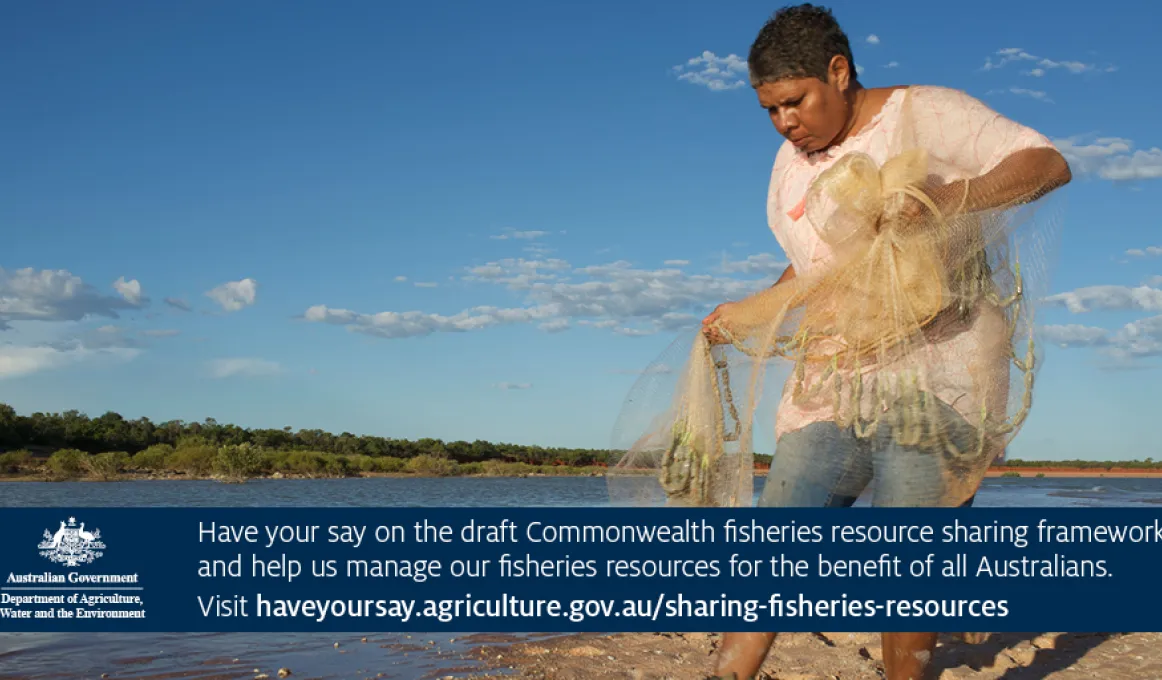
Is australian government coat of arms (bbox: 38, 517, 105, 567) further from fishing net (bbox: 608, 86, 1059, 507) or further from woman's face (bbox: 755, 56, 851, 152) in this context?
woman's face (bbox: 755, 56, 851, 152)

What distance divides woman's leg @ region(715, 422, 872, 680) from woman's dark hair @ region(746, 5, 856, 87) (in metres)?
1.04

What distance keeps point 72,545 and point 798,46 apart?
524 centimetres

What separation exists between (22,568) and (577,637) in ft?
11.2

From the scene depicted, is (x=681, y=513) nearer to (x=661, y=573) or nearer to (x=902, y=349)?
(x=661, y=573)

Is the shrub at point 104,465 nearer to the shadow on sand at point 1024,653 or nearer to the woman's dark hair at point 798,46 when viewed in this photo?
the shadow on sand at point 1024,653

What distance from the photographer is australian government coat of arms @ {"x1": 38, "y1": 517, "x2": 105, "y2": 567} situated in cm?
553

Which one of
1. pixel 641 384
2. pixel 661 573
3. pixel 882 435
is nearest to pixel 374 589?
pixel 661 573

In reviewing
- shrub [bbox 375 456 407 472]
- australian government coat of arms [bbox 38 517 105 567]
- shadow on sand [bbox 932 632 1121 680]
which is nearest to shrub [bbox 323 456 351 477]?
shrub [bbox 375 456 407 472]

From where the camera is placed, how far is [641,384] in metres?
3.45

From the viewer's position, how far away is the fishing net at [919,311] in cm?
254

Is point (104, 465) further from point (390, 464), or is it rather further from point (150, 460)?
point (390, 464)

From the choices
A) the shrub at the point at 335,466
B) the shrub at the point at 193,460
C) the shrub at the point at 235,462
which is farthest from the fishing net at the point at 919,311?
the shrub at the point at 335,466

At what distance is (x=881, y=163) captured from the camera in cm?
262

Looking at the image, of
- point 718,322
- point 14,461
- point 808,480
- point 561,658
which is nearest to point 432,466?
point 14,461
